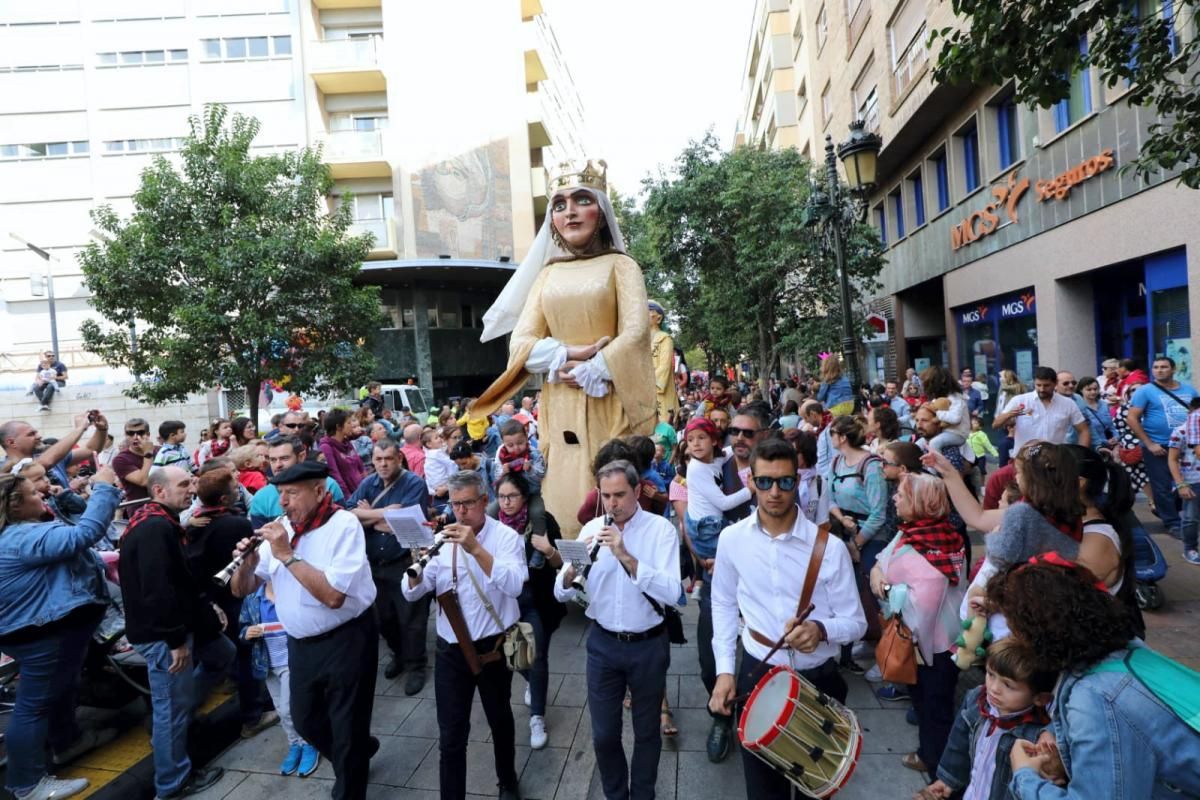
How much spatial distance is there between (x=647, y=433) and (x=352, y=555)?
2434 millimetres

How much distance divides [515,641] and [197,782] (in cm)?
217

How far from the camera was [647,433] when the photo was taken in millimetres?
4863

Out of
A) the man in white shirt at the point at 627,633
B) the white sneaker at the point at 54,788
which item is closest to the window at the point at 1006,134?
the man in white shirt at the point at 627,633

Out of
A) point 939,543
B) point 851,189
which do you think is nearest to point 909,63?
point 851,189

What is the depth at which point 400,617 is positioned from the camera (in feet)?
15.8

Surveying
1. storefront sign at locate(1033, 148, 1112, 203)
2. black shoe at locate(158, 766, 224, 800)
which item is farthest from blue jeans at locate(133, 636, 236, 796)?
storefront sign at locate(1033, 148, 1112, 203)

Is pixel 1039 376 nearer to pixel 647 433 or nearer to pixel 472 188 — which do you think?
pixel 647 433

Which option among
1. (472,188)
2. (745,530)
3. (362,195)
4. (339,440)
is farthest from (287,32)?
(745,530)

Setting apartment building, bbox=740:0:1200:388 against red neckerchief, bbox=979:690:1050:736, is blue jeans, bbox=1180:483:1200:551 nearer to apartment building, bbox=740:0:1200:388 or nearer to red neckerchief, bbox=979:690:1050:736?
apartment building, bbox=740:0:1200:388

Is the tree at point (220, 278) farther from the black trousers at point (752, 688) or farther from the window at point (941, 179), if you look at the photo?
the window at point (941, 179)

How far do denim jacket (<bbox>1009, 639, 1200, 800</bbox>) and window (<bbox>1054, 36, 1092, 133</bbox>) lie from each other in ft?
33.8

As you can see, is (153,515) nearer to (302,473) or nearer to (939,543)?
(302,473)

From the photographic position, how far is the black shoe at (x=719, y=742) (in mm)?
3385

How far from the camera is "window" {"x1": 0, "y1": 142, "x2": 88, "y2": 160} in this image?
2433 cm
